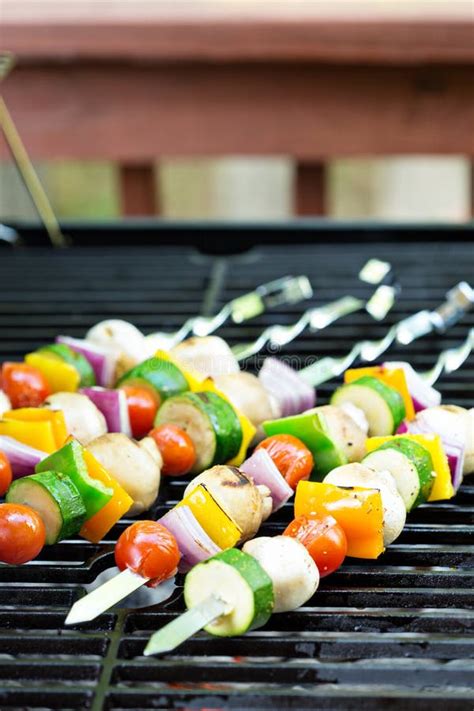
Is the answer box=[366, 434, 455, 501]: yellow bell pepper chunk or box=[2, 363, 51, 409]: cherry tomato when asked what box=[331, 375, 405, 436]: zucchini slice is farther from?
box=[2, 363, 51, 409]: cherry tomato

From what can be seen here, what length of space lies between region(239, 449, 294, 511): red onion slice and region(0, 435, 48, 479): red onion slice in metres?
0.43

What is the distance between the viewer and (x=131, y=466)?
7.02ft

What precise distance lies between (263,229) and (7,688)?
8.58 ft

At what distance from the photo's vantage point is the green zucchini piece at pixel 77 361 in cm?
265

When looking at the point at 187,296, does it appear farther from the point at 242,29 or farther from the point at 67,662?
the point at 67,662

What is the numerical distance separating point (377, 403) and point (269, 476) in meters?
0.42

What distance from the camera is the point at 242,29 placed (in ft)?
14.2

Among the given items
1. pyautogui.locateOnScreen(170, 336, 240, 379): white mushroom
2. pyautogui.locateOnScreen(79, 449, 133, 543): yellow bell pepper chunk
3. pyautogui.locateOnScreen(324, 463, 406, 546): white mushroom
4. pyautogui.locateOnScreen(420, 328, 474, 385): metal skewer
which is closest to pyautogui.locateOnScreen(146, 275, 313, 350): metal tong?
pyautogui.locateOnScreen(170, 336, 240, 379): white mushroom

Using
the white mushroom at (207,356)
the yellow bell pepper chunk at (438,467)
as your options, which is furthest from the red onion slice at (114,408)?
the yellow bell pepper chunk at (438,467)

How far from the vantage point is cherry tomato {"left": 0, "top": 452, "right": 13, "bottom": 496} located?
2156 millimetres

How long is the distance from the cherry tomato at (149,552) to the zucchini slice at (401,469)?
1.59ft

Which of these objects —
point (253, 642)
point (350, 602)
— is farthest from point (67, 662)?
point (350, 602)

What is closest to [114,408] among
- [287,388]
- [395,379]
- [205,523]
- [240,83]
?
[287,388]

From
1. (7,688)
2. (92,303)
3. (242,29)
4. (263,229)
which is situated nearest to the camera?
(7,688)
